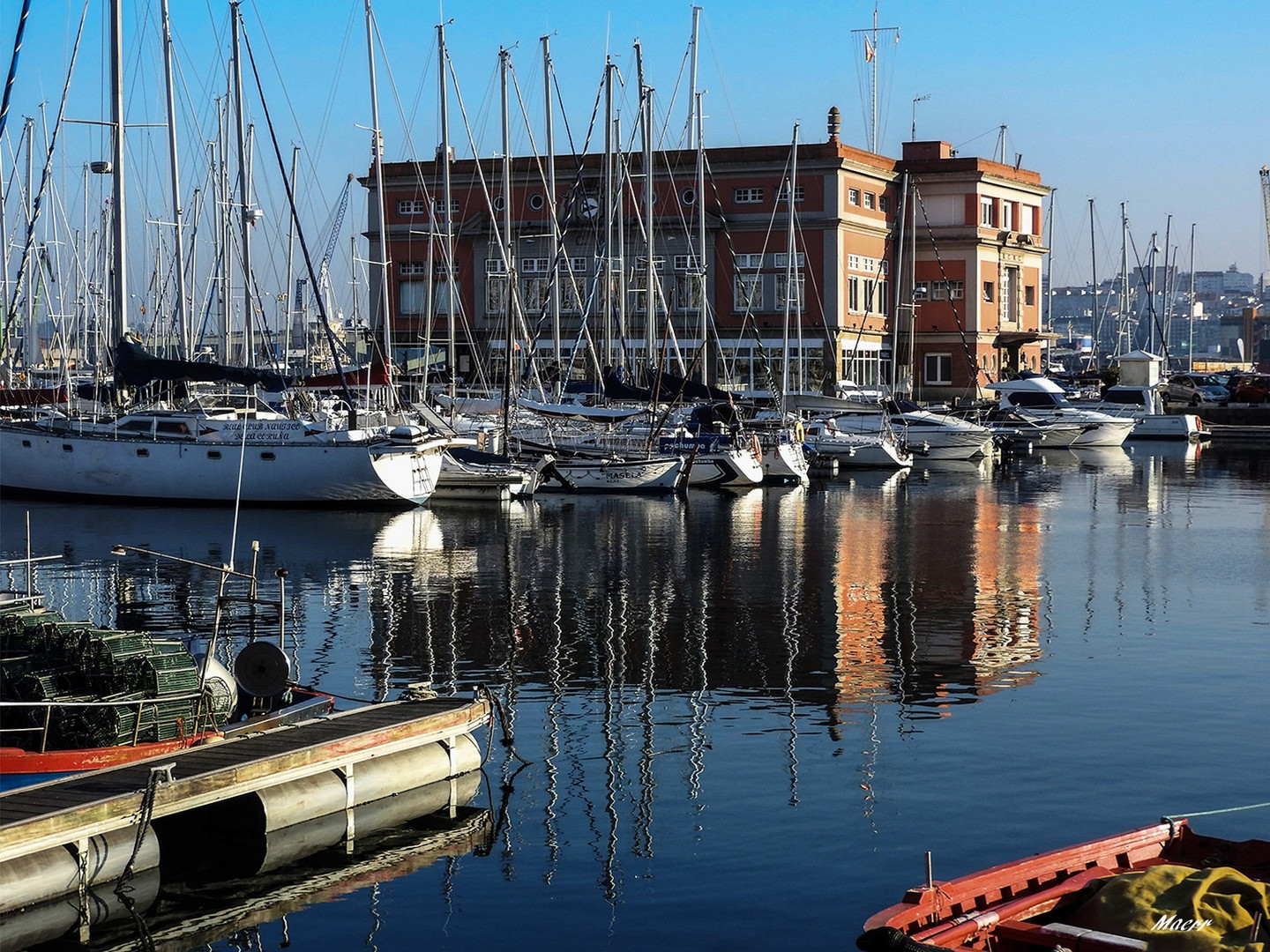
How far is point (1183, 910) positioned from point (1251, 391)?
92919mm

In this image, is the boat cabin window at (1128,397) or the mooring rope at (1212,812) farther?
the boat cabin window at (1128,397)

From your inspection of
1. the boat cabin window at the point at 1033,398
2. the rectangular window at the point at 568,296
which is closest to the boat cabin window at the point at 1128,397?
the boat cabin window at the point at 1033,398

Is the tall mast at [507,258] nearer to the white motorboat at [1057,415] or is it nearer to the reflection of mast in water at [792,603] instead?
the reflection of mast in water at [792,603]

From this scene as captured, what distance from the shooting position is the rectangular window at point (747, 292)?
271 ft

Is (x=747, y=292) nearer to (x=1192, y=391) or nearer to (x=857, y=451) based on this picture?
(x=857, y=451)

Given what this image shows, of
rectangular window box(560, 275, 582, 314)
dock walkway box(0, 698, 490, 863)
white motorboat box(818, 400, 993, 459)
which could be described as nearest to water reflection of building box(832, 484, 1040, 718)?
dock walkway box(0, 698, 490, 863)

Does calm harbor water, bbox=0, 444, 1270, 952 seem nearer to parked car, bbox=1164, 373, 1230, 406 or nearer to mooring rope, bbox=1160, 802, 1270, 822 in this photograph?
mooring rope, bbox=1160, 802, 1270, 822

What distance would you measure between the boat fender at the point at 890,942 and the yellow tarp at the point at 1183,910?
1.50 m

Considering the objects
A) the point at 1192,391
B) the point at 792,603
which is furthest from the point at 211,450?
the point at 1192,391

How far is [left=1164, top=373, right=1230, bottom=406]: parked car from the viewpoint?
97812 mm

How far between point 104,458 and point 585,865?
3658 centimetres

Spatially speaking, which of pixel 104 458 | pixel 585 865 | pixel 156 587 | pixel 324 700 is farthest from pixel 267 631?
pixel 104 458

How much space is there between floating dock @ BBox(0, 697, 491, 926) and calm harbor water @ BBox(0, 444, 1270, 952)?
671mm

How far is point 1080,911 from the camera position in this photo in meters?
11.7
